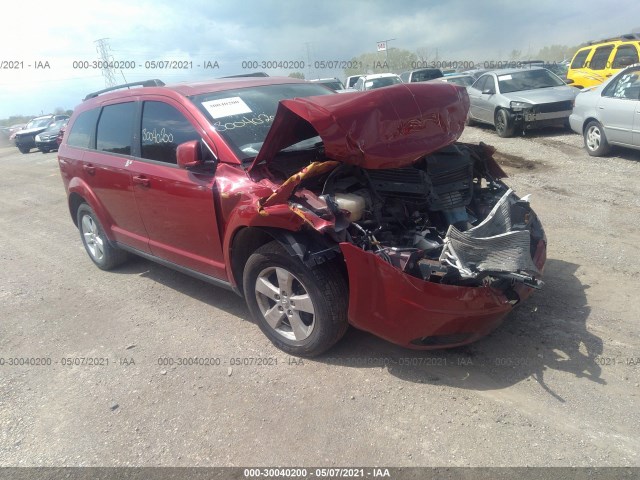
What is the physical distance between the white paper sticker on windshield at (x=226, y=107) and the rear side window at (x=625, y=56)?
1074 cm

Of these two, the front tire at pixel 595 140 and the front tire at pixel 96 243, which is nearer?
the front tire at pixel 96 243

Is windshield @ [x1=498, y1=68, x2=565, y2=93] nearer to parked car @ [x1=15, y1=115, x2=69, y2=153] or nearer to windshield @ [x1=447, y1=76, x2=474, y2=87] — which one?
windshield @ [x1=447, y1=76, x2=474, y2=87]

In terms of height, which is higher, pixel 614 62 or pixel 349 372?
pixel 614 62

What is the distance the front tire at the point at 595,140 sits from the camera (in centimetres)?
855

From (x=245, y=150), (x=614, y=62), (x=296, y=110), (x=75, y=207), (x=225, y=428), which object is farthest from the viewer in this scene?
(x=614, y=62)

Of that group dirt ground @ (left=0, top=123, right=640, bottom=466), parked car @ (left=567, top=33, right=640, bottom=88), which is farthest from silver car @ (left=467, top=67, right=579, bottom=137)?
dirt ground @ (left=0, top=123, right=640, bottom=466)

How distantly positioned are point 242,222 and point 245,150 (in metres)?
0.59

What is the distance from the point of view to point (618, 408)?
2.77m

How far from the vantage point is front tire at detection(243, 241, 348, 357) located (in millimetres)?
3215

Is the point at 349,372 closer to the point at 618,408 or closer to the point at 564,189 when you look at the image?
the point at 618,408

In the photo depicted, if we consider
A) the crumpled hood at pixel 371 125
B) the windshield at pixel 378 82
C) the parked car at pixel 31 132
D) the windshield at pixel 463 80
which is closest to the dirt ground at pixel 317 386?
the crumpled hood at pixel 371 125

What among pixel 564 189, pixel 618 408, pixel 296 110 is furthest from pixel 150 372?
pixel 564 189

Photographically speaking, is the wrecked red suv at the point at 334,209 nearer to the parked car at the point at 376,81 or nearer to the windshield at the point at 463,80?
the parked car at the point at 376,81

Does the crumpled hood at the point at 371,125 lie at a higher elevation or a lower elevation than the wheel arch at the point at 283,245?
higher
